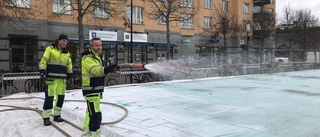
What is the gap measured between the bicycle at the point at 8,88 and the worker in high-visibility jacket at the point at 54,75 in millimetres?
6304

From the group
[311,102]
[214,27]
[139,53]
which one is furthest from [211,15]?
[311,102]

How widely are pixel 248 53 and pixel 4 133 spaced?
123 ft

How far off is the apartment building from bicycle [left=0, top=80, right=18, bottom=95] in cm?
408

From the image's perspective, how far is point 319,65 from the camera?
104ft

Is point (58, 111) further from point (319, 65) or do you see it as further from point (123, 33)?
point (319, 65)

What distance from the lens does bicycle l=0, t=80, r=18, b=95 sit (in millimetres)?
11139

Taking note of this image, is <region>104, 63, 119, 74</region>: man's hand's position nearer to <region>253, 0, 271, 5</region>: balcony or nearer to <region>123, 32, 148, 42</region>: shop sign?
<region>123, 32, 148, 42</region>: shop sign

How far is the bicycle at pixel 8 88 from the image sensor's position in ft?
36.5

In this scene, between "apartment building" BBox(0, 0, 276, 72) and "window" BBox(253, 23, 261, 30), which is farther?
"window" BBox(253, 23, 261, 30)

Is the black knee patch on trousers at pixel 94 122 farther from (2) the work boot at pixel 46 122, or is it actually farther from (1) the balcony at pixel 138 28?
(1) the balcony at pixel 138 28

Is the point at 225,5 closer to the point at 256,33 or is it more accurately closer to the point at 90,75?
the point at 256,33

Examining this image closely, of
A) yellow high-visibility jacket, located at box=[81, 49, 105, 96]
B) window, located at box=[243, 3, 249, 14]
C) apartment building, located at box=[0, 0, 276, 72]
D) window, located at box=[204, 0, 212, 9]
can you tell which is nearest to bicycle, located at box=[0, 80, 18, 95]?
apartment building, located at box=[0, 0, 276, 72]

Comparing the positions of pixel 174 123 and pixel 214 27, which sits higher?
pixel 214 27

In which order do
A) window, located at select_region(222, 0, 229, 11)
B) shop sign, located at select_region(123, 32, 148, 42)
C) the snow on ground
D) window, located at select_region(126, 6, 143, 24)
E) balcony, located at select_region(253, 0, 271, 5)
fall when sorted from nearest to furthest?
1. the snow on ground
2. shop sign, located at select_region(123, 32, 148, 42)
3. window, located at select_region(126, 6, 143, 24)
4. window, located at select_region(222, 0, 229, 11)
5. balcony, located at select_region(253, 0, 271, 5)
